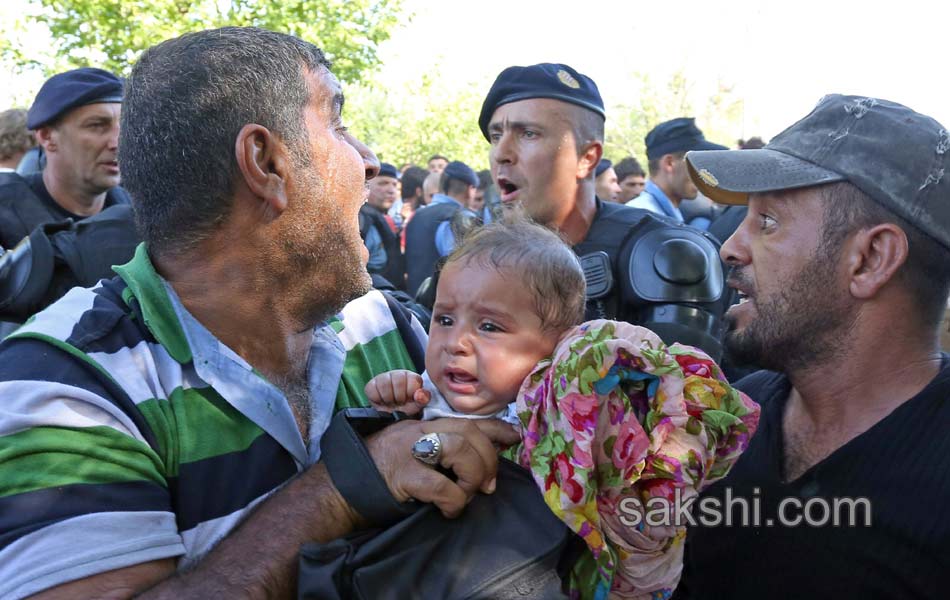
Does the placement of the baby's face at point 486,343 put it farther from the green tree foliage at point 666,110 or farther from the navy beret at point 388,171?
the green tree foliage at point 666,110

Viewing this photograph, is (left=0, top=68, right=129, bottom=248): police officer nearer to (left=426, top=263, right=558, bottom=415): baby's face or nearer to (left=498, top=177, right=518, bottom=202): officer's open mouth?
(left=498, top=177, right=518, bottom=202): officer's open mouth

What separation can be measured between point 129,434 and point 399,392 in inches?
24.6

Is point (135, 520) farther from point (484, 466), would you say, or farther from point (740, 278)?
point (740, 278)

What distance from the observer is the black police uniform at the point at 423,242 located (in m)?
7.97

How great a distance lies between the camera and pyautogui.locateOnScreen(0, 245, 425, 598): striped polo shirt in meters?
1.64

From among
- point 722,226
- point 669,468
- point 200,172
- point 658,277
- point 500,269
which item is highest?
point 200,172

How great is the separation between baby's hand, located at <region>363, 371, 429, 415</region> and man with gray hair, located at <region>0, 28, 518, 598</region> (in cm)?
11

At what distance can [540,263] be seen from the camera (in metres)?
2.19

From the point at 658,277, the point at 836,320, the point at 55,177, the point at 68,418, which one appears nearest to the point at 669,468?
the point at 836,320

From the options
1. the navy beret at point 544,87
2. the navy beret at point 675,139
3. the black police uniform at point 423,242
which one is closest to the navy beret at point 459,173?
the black police uniform at point 423,242

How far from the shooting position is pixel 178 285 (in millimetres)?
2105

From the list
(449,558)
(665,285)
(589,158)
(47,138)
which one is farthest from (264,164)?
(47,138)

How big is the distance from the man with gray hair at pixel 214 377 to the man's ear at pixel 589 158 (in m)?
1.93

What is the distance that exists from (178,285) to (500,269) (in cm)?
76
